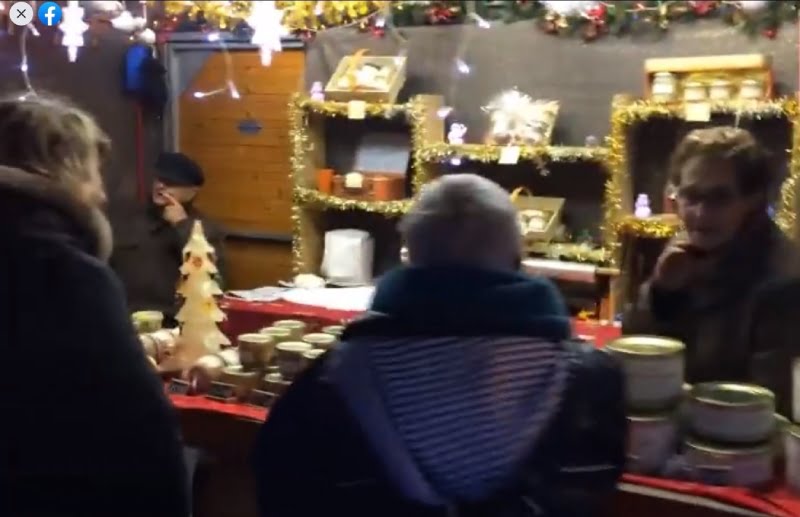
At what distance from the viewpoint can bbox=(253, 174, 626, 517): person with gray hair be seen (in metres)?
1.64

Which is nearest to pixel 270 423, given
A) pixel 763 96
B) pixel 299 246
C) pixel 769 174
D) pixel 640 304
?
pixel 640 304

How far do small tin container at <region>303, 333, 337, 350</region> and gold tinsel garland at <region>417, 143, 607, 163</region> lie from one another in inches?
76.4

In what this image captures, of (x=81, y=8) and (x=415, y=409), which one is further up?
(x=81, y=8)

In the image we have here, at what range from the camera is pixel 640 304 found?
7.89 ft

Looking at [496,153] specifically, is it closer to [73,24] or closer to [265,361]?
[73,24]

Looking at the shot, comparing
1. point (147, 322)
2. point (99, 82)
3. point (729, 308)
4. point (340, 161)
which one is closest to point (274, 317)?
point (147, 322)

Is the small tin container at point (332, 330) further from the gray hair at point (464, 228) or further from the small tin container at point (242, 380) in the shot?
the gray hair at point (464, 228)

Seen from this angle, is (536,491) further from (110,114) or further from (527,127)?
(110,114)

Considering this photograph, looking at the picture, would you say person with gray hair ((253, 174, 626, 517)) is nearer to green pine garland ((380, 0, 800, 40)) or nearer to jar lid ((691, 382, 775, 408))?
jar lid ((691, 382, 775, 408))

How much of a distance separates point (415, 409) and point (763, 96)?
262cm

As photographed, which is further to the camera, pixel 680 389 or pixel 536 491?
pixel 680 389

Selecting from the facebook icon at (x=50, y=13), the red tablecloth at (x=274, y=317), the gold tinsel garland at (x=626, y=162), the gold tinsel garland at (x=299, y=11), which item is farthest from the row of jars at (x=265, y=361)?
the facebook icon at (x=50, y=13)

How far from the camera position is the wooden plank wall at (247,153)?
18.2 feet

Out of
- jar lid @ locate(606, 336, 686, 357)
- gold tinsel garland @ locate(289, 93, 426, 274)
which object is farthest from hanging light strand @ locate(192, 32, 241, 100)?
jar lid @ locate(606, 336, 686, 357)
